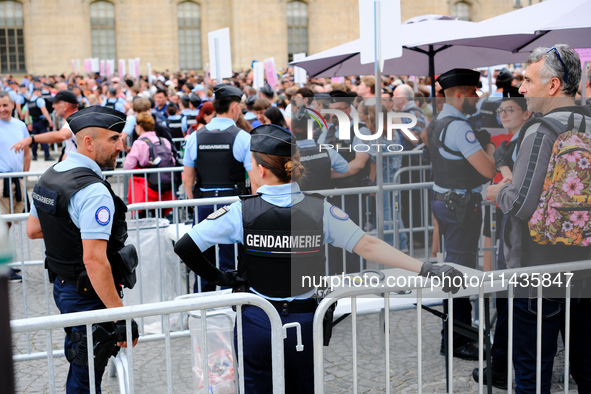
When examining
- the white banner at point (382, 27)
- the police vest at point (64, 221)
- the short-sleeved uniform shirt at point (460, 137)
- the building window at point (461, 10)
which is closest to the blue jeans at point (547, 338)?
the short-sleeved uniform shirt at point (460, 137)

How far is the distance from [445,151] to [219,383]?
7.69ft

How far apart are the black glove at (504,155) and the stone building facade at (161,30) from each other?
1329 inches

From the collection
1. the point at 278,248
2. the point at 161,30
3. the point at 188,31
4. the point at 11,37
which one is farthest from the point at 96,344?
the point at 11,37

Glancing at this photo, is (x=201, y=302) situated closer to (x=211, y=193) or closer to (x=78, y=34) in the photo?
(x=211, y=193)

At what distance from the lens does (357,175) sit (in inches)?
226

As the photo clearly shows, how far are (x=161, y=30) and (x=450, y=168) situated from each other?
35297mm

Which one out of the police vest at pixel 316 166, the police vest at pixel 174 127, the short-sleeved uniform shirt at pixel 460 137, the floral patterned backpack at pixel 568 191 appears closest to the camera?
the floral patterned backpack at pixel 568 191

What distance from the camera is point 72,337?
2822 mm

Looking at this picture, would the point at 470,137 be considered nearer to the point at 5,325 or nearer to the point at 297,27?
the point at 5,325

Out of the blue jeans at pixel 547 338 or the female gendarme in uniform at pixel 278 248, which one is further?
the blue jeans at pixel 547 338

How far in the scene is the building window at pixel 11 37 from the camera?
1406 inches

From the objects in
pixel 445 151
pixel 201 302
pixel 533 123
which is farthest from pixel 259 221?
pixel 445 151

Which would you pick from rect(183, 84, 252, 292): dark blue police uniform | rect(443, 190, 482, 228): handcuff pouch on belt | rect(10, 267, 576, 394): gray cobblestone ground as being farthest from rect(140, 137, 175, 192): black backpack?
rect(443, 190, 482, 228): handcuff pouch on belt

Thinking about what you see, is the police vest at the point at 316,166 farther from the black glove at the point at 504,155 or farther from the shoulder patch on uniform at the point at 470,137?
the black glove at the point at 504,155
